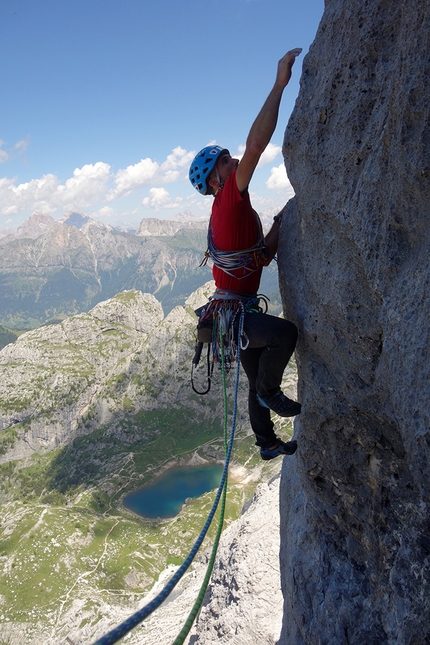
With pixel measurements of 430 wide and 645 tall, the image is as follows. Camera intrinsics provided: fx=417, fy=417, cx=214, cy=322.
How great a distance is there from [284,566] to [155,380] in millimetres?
137311

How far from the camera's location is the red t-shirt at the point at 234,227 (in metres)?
6.17

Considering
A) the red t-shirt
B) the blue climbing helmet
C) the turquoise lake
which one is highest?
the blue climbing helmet

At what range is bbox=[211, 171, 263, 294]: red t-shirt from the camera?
20.2ft

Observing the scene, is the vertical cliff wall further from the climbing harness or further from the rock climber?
the climbing harness

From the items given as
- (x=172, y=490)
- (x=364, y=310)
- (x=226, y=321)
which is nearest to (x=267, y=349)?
(x=226, y=321)

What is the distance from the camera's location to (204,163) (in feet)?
21.8

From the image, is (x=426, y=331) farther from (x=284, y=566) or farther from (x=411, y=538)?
(x=284, y=566)

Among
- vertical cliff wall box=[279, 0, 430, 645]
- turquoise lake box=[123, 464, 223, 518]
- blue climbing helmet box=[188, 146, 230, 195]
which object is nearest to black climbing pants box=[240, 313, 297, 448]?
vertical cliff wall box=[279, 0, 430, 645]

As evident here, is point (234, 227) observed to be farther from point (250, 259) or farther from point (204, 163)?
point (204, 163)

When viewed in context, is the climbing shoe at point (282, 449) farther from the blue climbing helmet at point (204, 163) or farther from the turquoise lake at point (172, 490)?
the turquoise lake at point (172, 490)

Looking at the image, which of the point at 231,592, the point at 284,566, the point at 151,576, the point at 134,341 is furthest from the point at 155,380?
the point at 284,566

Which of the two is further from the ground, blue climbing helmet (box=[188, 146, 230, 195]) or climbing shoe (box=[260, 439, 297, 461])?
blue climbing helmet (box=[188, 146, 230, 195])

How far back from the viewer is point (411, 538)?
5.35 meters

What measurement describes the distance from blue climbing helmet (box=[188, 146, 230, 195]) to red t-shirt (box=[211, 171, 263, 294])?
13.9 inches
